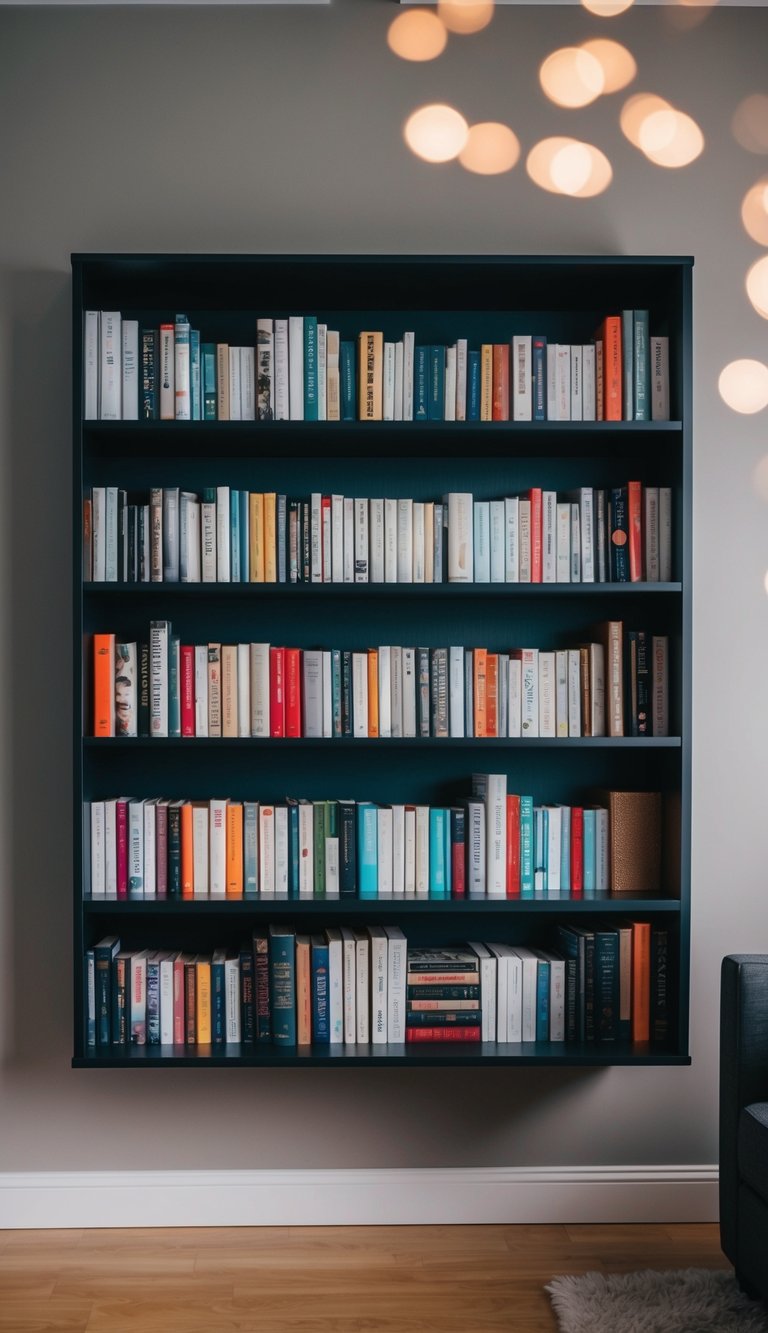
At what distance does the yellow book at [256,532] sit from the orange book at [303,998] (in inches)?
34.5

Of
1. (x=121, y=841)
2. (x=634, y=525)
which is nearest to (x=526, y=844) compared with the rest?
(x=634, y=525)

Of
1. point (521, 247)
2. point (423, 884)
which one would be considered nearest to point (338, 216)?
point (521, 247)

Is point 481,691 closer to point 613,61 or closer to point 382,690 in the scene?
point 382,690

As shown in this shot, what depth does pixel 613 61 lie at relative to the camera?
2.55 m

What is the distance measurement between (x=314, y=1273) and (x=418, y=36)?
294 centimetres

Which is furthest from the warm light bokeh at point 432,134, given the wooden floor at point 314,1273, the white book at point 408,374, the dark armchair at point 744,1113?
the wooden floor at point 314,1273

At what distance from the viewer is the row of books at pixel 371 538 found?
230 cm

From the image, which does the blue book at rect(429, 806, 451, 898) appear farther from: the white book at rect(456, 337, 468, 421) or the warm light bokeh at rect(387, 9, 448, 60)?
the warm light bokeh at rect(387, 9, 448, 60)

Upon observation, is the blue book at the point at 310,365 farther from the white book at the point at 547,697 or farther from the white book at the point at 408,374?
the white book at the point at 547,697

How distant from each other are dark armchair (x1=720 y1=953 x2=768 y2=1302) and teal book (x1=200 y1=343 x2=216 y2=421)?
166cm

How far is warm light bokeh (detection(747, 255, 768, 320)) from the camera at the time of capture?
2.56 m

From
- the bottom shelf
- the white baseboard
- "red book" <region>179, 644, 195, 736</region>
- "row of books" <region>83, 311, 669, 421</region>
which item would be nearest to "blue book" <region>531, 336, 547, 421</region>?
"row of books" <region>83, 311, 669, 421</region>

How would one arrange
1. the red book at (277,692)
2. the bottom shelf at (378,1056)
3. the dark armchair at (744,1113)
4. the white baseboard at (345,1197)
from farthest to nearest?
the white baseboard at (345,1197) → the red book at (277,692) → the bottom shelf at (378,1056) → the dark armchair at (744,1113)

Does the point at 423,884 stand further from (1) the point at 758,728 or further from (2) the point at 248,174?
(2) the point at 248,174
